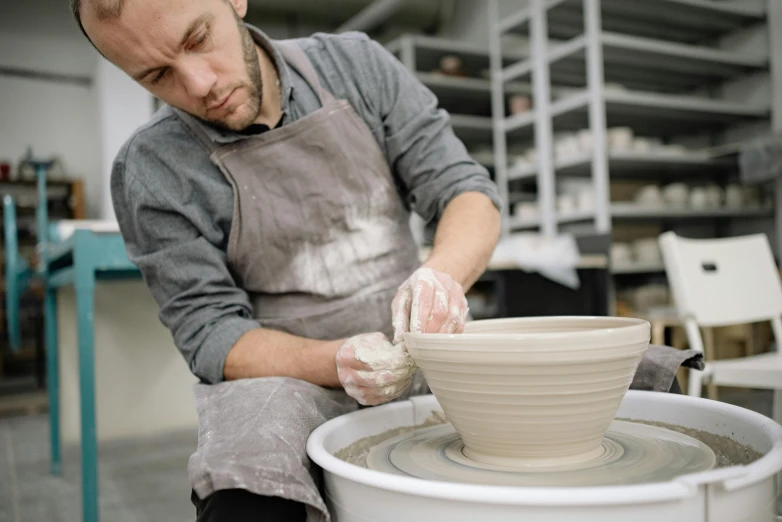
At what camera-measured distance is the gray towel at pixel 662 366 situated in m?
0.82

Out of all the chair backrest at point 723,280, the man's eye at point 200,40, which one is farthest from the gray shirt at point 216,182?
the chair backrest at point 723,280

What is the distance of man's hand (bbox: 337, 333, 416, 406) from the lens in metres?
0.73

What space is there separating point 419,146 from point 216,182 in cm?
37

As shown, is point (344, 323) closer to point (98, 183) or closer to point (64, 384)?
point (64, 384)

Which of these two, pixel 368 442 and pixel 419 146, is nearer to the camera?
pixel 368 442

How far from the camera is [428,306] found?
2.44 feet

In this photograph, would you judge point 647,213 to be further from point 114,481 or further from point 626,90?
point 114,481

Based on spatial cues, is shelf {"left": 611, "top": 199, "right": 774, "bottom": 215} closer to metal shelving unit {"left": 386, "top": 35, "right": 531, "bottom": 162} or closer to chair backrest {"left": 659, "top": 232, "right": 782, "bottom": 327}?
chair backrest {"left": 659, "top": 232, "right": 782, "bottom": 327}

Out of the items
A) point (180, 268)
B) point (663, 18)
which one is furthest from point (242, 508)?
point (663, 18)

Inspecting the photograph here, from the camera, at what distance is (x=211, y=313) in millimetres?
975

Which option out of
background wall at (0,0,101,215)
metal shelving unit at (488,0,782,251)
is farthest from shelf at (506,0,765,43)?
background wall at (0,0,101,215)

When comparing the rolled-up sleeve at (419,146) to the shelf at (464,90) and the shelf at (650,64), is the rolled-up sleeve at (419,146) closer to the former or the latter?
the shelf at (650,64)

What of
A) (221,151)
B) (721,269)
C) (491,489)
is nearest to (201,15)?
(221,151)

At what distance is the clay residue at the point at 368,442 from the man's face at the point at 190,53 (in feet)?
1.80
